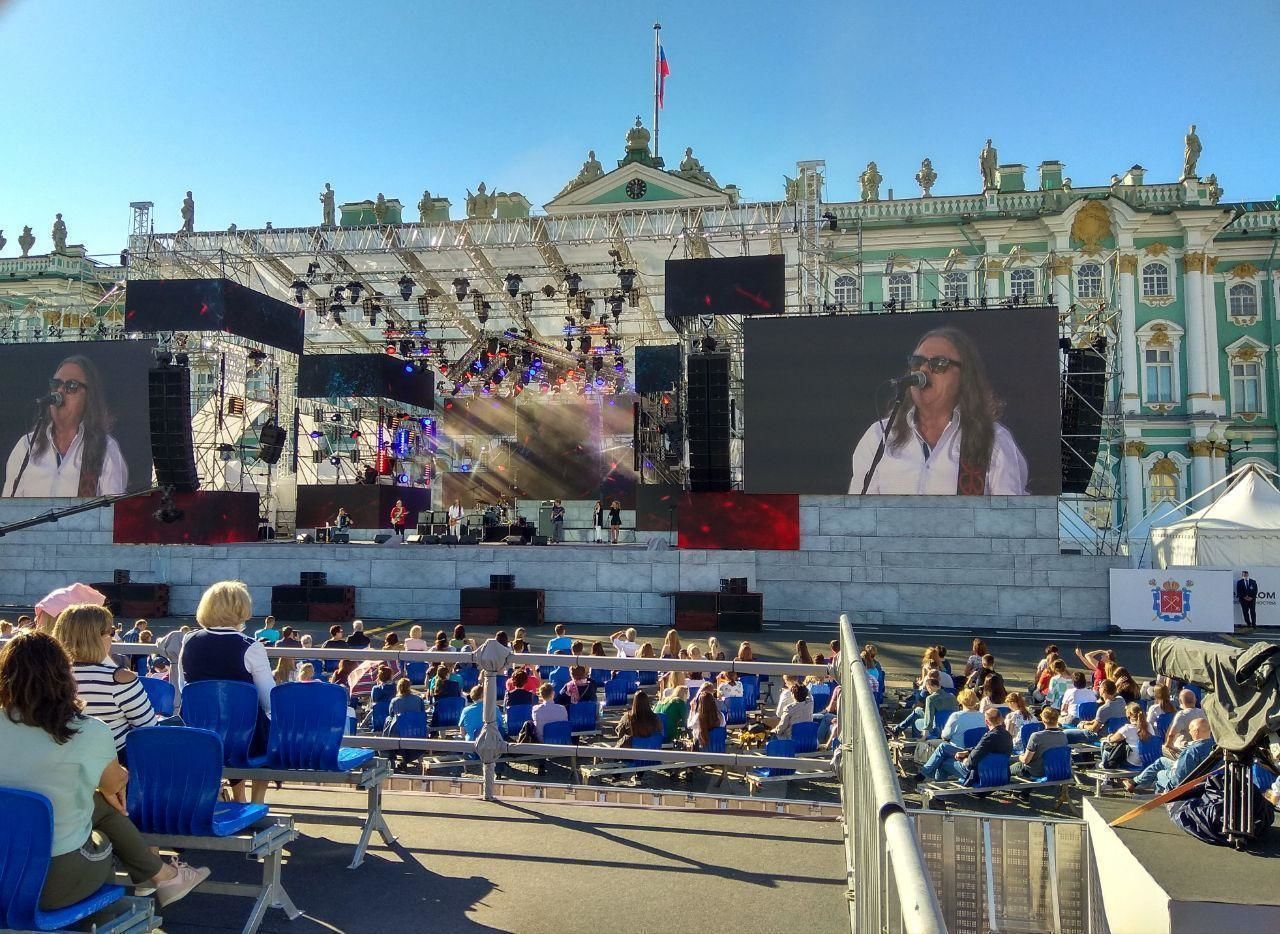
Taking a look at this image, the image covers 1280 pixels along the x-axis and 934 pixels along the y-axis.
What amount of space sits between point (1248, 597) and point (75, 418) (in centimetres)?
3057

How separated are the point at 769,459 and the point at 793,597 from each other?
3.69 m

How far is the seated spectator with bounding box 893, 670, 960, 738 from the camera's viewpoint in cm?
1021

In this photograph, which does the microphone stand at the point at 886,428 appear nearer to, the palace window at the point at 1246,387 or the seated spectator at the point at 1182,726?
the seated spectator at the point at 1182,726

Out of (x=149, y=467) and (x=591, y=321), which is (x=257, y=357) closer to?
(x=149, y=467)

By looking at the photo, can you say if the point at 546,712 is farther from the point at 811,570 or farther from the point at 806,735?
the point at 811,570

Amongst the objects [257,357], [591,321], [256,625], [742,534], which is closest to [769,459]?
[742,534]

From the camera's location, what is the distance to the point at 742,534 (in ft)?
72.0

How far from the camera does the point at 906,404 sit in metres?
21.1

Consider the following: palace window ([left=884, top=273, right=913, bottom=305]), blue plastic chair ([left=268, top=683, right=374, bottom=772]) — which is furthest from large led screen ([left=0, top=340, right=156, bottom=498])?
palace window ([left=884, top=273, right=913, bottom=305])

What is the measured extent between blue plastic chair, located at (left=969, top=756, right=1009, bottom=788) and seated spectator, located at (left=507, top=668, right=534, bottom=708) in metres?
4.45

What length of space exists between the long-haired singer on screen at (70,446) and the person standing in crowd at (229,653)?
22209mm

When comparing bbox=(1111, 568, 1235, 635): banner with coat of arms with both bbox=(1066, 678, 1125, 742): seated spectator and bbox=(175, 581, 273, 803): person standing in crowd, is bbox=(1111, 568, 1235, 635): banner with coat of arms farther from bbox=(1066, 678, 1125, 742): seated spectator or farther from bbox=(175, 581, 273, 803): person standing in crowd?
bbox=(175, 581, 273, 803): person standing in crowd

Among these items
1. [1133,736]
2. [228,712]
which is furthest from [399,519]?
[228,712]

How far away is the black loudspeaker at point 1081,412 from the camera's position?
21766 millimetres
